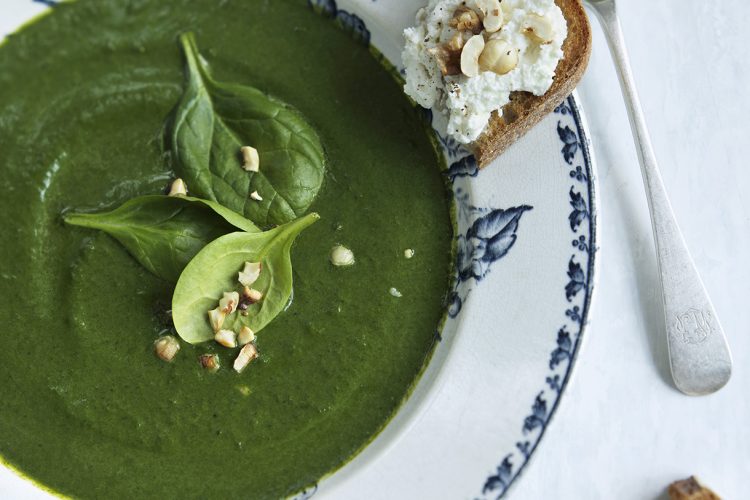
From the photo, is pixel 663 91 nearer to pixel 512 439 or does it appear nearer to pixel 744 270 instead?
pixel 744 270

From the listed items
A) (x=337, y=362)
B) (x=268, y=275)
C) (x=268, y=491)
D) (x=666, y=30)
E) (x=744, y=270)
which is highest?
(x=666, y=30)

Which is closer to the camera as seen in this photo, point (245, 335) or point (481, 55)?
point (481, 55)

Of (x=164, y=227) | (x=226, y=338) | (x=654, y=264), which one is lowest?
(x=226, y=338)

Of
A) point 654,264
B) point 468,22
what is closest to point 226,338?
point 468,22

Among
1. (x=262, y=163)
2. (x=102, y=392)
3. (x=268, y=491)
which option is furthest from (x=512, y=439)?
(x=102, y=392)

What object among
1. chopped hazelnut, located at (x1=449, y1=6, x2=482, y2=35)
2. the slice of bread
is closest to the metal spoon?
the slice of bread

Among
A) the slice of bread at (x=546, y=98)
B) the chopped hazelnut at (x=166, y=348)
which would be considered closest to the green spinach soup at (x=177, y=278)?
the chopped hazelnut at (x=166, y=348)

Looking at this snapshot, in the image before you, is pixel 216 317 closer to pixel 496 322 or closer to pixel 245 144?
pixel 245 144

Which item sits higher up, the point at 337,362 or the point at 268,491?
the point at 337,362
